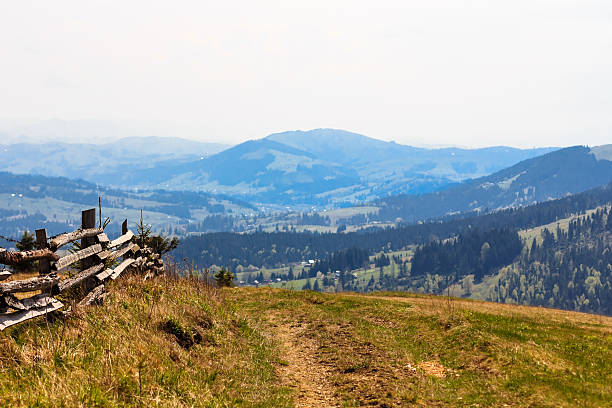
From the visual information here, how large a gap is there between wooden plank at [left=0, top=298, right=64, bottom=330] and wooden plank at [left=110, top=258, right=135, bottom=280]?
4253mm

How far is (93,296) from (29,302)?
2.69 meters

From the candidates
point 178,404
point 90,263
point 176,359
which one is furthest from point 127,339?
point 90,263

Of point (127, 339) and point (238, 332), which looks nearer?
point (127, 339)

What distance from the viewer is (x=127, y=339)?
35.0ft

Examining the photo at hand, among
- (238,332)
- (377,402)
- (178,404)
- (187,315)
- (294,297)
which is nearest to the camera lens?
(178,404)

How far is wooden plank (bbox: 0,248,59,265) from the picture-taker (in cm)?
959

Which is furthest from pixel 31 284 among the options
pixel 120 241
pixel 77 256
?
pixel 120 241

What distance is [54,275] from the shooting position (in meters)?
11.3

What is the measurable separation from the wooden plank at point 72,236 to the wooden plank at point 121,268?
2017 millimetres

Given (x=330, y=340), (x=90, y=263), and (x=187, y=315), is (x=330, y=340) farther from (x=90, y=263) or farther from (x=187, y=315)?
(x=90, y=263)

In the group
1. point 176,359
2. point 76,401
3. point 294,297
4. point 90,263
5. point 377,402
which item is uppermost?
point 90,263

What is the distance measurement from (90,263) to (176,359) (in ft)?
18.0

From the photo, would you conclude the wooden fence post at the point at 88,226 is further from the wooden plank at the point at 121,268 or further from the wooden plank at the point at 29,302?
the wooden plank at the point at 29,302

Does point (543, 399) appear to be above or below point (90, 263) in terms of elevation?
below
